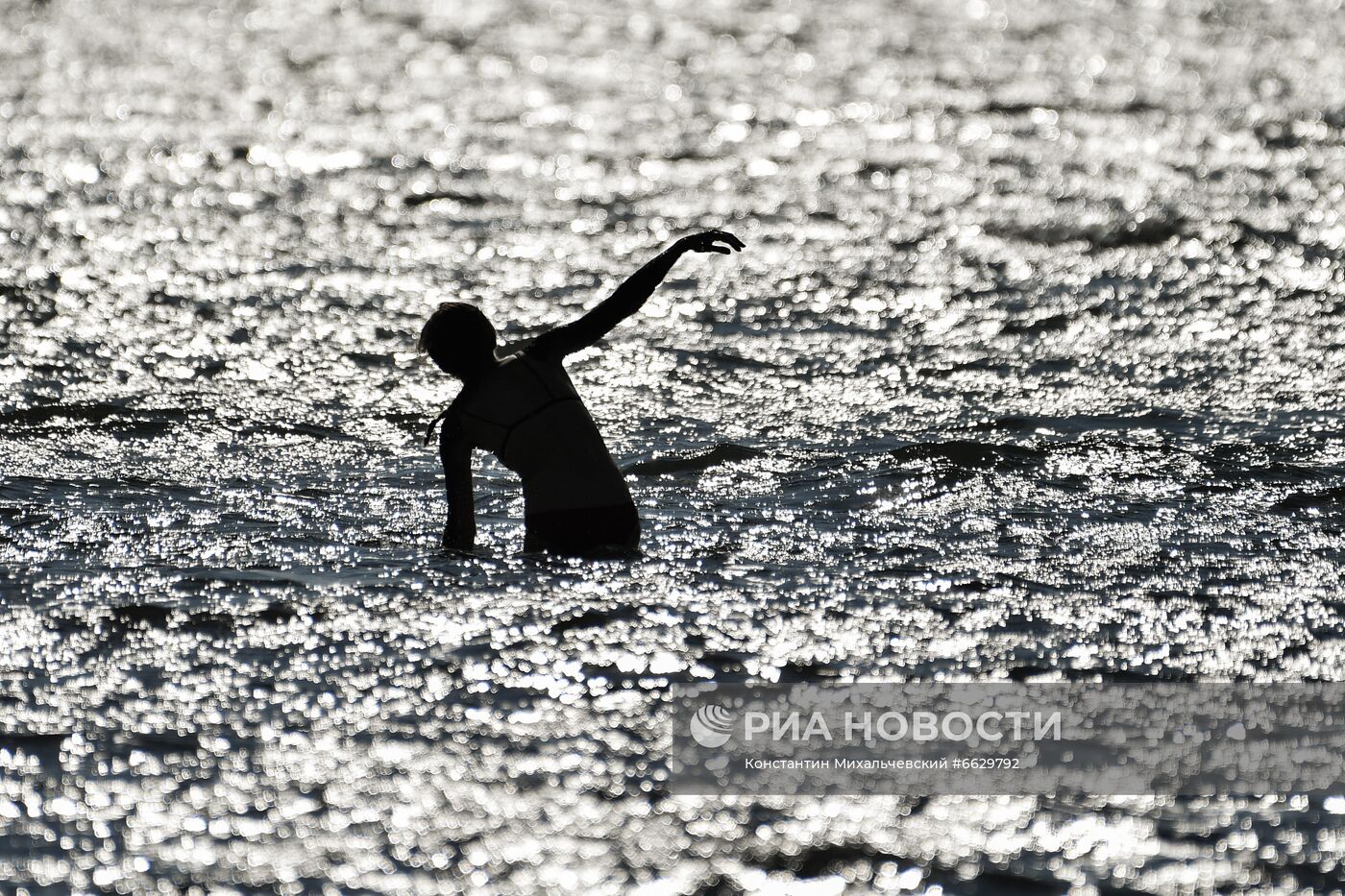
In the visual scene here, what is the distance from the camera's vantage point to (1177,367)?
1188cm

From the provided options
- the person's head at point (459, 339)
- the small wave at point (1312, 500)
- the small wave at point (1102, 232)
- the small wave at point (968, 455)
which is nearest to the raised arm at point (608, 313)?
the person's head at point (459, 339)

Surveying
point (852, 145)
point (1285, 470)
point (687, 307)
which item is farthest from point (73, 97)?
point (1285, 470)

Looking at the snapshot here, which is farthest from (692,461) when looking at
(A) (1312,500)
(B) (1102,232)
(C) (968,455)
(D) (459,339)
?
(B) (1102,232)

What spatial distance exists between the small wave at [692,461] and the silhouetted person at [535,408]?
2502 mm

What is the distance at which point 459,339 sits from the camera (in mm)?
6766

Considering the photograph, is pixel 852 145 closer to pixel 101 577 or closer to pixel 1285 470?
pixel 1285 470

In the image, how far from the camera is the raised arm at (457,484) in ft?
22.7

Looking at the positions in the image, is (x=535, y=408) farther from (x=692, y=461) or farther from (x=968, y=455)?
(x=968, y=455)

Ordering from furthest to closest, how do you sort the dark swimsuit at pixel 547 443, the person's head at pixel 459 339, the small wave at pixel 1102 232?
the small wave at pixel 1102 232
the dark swimsuit at pixel 547 443
the person's head at pixel 459 339

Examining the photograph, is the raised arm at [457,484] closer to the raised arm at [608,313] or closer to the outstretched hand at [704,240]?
the raised arm at [608,313]

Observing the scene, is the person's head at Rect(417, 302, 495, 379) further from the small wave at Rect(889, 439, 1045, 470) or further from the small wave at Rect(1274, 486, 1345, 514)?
the small wave at Rect(1274, 486, 1345, 514)

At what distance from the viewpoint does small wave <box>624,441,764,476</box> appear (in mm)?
9672

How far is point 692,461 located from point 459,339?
331 cm

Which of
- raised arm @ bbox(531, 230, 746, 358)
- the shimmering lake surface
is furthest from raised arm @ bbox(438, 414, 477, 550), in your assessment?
raised arm @ bbox(531, 230, 746, 358)
